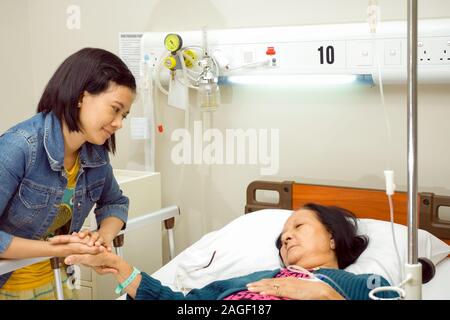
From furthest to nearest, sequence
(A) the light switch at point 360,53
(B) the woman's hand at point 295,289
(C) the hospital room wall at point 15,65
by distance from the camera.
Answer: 1. (C) the hospital room wall at point 15,65
2. (A) the light switch at point 360,53
3. (B) the woman's hand at point 295,289

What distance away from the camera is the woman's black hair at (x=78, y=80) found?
1481 millimetres

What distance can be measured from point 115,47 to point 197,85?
650 mm

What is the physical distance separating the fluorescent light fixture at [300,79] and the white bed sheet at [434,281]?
830 mm

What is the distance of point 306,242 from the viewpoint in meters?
1.65

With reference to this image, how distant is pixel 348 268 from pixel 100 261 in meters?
0.82

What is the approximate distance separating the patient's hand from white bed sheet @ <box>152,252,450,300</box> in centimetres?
45

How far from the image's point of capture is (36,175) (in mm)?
1517

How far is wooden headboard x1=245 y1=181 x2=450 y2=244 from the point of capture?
198 cm

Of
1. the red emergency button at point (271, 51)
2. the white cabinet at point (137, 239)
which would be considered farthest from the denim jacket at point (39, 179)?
the red emergency button at point (271, 51)

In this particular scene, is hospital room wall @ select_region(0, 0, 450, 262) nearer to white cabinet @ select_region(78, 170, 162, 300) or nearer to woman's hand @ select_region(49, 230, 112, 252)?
white cabinet @ select_region(78, 170, 162, 300)

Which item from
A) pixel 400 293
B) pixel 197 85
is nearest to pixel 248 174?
Answer: pixel 197 85

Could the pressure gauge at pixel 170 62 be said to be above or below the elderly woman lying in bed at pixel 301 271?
above

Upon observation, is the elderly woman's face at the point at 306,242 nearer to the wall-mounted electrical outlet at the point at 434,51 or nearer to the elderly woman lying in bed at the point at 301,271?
the elderly woman lying in bed at the point at 301,271

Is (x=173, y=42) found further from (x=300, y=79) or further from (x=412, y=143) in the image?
(x=412, y=143)
